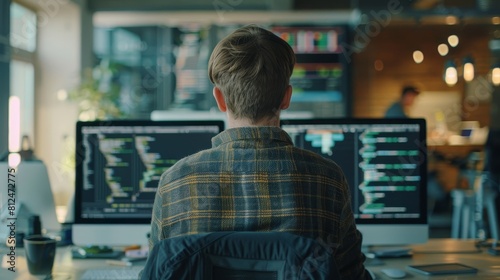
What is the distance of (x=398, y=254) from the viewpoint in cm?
215

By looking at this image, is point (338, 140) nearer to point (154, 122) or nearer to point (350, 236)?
point (154, 122)

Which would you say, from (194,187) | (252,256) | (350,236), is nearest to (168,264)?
(252,256)

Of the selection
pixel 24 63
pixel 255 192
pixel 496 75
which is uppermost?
pixel 24 63

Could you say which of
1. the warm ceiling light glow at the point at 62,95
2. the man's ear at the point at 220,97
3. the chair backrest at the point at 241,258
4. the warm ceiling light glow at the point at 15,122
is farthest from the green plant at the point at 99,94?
the chair backrest at the point at 241,258

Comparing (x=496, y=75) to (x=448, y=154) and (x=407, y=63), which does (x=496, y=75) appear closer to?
(x=448, y=154)

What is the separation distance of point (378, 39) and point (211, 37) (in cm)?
251

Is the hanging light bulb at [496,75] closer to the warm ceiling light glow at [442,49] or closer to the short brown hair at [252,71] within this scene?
the warm ceiling light glow at [442,49]

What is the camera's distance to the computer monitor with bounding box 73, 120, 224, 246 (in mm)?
2070

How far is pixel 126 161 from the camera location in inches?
81.7

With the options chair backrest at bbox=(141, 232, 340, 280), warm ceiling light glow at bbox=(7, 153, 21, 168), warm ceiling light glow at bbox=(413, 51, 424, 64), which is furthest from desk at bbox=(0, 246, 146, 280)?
warm ceiling light glow at bbox=(413, 51, 424, 64)

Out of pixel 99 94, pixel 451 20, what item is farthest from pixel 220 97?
pixel 451 20

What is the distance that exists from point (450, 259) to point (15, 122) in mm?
5285

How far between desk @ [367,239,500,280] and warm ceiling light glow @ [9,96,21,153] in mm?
4529

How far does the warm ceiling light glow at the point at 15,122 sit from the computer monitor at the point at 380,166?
14.6 ft
